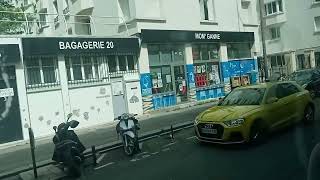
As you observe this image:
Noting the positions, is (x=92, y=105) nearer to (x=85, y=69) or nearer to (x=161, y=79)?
(x=85, y=69)

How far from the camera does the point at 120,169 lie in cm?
915

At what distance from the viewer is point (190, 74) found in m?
24.7

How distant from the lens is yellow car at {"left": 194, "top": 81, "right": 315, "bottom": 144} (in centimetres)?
956

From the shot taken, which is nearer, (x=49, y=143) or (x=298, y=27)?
(x=49, y=143)

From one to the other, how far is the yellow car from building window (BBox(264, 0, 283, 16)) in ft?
110

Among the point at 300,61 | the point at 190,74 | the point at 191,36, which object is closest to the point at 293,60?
the point at 300,61

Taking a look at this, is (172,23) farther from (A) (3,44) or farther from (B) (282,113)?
(B) (282,113)

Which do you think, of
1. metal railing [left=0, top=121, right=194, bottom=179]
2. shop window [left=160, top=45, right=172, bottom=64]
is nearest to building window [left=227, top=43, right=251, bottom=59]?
shop window [left=160, top=45, right=172, bottom=64]

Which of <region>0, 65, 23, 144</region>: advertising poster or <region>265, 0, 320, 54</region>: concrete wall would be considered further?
<region>265, 0, 320, 54</region>: concrete wall

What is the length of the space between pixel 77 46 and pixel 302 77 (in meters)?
11.4

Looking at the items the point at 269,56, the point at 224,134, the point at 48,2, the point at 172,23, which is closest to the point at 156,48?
the point at 172,23

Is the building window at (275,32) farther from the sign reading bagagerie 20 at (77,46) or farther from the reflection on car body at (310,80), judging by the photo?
the sign reading bagagerie 20 at (77,46)

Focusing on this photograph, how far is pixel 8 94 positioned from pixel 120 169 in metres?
9.61

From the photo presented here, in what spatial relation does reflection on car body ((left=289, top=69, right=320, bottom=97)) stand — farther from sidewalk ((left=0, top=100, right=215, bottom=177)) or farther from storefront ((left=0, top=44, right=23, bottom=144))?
storefront ((left=0, top=44, right=23, bottom=144))
